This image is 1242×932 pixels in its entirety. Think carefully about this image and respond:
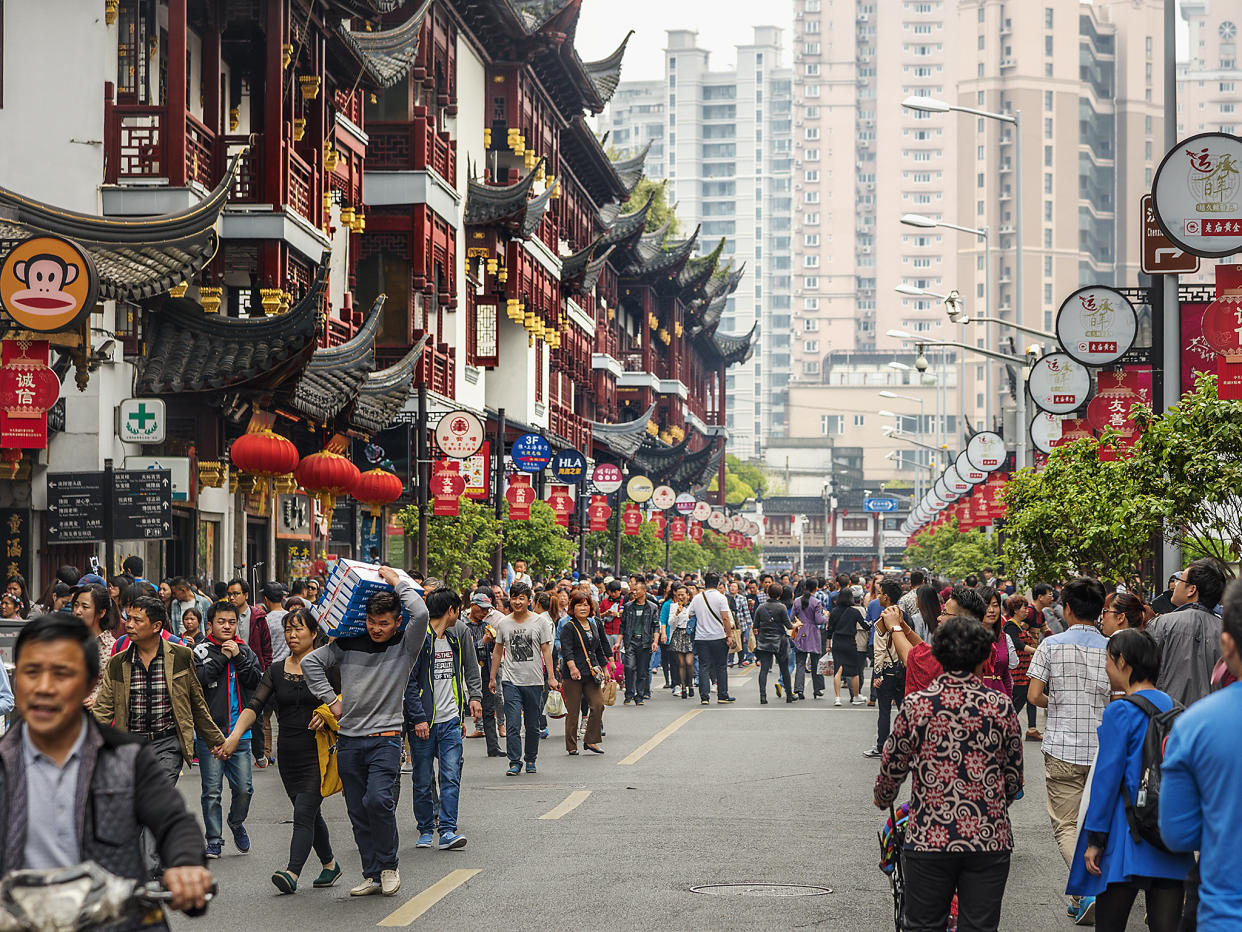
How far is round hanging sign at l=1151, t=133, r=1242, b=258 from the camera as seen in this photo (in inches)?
645

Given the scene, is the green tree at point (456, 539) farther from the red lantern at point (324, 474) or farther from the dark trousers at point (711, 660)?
the dark trousers at point (711, 660)

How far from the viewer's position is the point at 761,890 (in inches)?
424

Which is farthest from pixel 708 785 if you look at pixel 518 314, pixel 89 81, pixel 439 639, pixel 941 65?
pixel 941 65

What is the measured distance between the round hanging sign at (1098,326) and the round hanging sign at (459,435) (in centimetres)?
1451

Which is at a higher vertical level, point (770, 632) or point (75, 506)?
point (75, 506)

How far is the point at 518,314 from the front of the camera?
144 feet

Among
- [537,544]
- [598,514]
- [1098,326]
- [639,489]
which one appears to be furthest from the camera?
[639,489]

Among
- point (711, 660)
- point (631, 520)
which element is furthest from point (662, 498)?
point (711, 660)

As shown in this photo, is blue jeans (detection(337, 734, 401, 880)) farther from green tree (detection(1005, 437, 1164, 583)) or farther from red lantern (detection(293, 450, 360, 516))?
red lantern (detection(293, 450, 360, 516))

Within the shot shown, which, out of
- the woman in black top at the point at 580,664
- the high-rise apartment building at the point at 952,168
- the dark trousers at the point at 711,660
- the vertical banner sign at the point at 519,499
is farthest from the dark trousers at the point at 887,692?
the high-rise apartment building at the point at 952,168

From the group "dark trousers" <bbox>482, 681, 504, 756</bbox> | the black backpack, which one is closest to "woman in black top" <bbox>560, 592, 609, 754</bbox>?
"dark trousers" <bbox>482, 681, 504, 756</bbox>

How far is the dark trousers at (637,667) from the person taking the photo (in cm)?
2758

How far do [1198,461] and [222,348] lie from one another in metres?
13.4

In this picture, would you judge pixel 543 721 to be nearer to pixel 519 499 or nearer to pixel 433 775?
pixel 433 775
